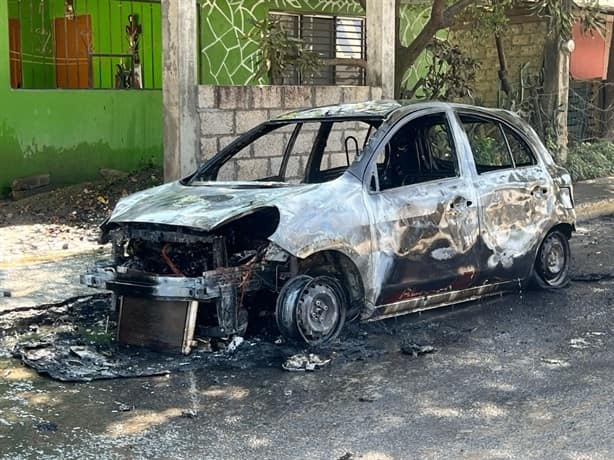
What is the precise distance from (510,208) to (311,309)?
7.09 feet

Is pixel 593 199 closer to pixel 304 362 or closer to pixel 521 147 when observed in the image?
pixel 521 147

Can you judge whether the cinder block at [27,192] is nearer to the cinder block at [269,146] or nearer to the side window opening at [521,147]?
the cinder block at [269,146]

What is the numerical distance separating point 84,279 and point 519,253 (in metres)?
3.54

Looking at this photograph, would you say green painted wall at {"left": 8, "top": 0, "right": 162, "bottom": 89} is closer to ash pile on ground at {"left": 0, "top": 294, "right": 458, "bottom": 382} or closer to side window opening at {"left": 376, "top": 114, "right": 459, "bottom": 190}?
side window opening at {"left": 376, "top": 114, "right": 459, "bottom": 190}

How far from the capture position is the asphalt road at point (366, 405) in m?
4.50

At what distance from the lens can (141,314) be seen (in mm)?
6180

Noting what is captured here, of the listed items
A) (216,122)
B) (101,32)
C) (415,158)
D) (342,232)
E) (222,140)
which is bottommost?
(342,232)

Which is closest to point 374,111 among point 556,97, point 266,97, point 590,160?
point 266,97

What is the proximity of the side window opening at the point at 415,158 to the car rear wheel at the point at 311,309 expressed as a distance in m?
1.35

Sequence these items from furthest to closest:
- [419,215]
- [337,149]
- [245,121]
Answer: [245,121] < [337,149] < [419,215]

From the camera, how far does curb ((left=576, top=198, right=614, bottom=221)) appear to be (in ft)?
42.3

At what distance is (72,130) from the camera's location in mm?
13656

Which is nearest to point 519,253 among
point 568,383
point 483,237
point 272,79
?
point 483,237

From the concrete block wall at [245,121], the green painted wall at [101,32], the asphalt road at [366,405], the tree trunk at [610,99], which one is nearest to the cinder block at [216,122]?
the concrete block wall at [245,121]
